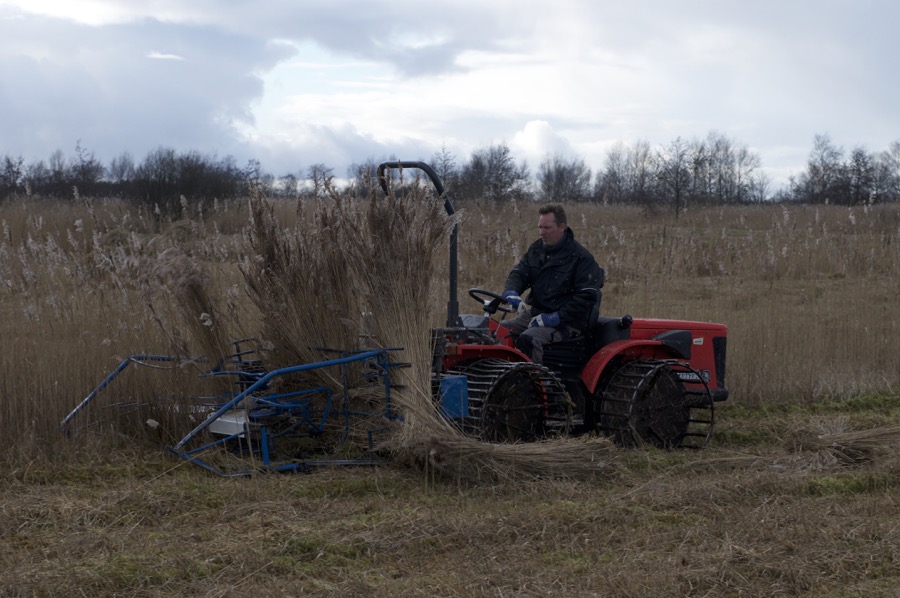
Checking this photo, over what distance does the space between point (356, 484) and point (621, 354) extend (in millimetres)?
2460

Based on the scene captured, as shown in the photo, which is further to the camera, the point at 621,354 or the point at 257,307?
the point at 621,354

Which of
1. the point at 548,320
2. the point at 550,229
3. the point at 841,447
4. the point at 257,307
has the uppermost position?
the point at 550,229

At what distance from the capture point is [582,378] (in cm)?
678

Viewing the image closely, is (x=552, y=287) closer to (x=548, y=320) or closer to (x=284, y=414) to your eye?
(x=548, y=320)

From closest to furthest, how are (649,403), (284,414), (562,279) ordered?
(284,414) → (649,403) → (562,279)

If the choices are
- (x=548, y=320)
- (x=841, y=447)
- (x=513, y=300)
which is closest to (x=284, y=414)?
(x=513, y=300)

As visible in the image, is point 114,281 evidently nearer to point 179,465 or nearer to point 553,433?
point 179,465

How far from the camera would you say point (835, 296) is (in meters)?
12.4

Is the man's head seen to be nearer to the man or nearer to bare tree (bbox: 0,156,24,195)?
the man

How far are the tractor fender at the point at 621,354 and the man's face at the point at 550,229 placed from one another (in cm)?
81

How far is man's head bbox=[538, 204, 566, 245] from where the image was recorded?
6.93 metres

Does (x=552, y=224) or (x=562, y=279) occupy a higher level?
(x=552, y=224)

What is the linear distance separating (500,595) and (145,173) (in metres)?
11.7

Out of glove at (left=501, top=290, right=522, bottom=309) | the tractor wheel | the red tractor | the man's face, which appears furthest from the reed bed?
the tractor wheel
